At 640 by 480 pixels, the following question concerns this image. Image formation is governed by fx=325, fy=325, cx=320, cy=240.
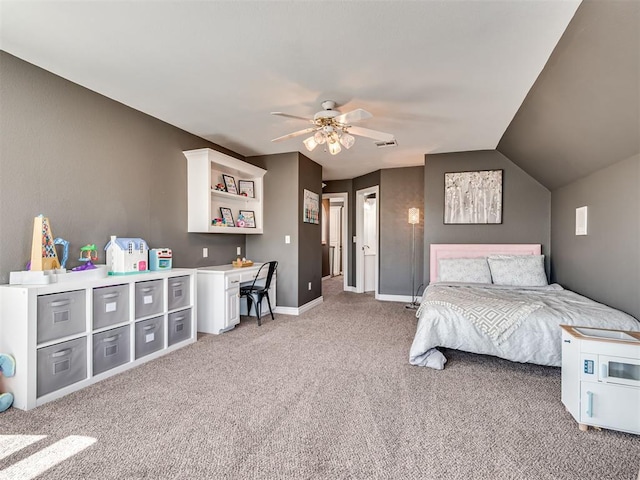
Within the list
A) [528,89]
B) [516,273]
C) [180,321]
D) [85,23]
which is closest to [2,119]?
[85,23]

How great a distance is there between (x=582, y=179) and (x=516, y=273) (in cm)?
126

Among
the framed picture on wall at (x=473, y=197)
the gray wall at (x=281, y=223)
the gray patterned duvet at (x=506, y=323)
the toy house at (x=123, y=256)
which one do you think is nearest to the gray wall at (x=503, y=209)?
the framed picture on wall at (x=473, y=197)

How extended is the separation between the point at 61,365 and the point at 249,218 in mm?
3028

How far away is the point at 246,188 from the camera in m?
4.96

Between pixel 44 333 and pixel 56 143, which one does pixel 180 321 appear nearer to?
pixel 44 333

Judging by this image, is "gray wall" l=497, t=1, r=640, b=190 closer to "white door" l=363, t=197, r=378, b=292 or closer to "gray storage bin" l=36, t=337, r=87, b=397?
"white door" l=363, t=197, r=378, b=292

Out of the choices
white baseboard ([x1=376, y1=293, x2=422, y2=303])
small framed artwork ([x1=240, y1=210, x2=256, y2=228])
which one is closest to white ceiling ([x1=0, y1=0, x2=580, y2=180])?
small framed artwork ([x1=240, y1=210, x2=256, y2=228])

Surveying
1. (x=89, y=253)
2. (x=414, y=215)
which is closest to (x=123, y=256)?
(x=89, y=253)

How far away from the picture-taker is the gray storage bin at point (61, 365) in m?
2.22

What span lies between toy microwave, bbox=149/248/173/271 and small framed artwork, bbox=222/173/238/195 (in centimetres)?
144

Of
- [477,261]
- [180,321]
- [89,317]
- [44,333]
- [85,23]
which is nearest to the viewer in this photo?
[85,23]

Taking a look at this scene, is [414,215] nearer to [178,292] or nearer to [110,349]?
[178,292]

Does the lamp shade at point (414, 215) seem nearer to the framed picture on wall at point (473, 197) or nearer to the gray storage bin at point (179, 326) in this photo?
the framed picture on wall at point (473, 197)

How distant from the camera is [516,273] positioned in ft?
13.3
